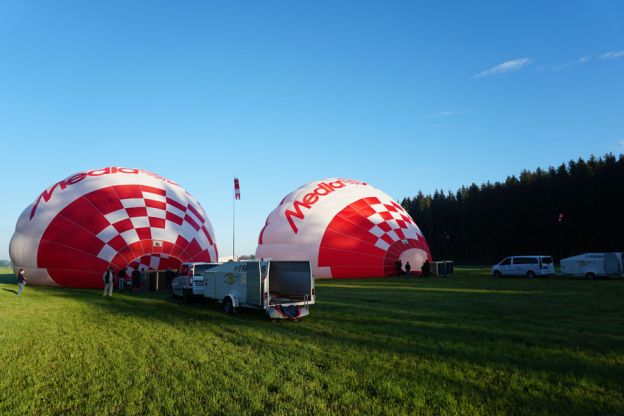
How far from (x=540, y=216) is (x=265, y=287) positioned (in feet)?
180

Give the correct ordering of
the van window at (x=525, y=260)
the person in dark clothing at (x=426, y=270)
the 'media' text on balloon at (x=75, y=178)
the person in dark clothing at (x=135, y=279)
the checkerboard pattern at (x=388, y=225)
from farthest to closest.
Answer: the van window at (x=525, y=260)
the person in dark clothing at (x=426, y=270)
the checkerboard pattern at (x=388, y=225)
the 'media' text on balloon at (x=75, y=178)
the person in dark clothing at (x=135, y=279)

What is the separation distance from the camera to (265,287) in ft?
34.9

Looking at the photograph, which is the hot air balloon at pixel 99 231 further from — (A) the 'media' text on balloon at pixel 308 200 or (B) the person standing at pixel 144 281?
(A) the 'media' text on balloon at pixel 308 200

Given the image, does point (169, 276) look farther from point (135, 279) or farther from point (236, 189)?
point (236, 189)

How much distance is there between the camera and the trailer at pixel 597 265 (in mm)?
23656

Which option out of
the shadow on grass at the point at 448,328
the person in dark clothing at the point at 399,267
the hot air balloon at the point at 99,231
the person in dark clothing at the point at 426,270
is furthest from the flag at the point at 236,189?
the shadow on grass at the point at 448,328

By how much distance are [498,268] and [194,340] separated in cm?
2438

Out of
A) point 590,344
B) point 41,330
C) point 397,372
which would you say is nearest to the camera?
point 397,372

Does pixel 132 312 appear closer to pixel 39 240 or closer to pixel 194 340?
pixel 194 340

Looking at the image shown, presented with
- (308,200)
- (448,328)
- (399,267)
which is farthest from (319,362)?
(308,200)

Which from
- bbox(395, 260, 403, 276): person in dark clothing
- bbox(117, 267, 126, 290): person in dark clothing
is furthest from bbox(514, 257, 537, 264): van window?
bbox(117, 267, 126, 290): person in dark clothing

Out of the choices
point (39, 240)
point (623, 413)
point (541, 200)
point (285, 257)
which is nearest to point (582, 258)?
point (285, 257)

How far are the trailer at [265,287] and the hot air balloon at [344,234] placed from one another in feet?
40.8

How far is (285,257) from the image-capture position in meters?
25.9
